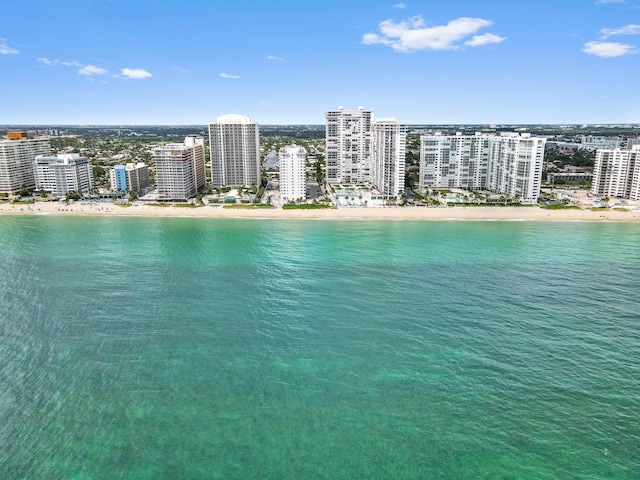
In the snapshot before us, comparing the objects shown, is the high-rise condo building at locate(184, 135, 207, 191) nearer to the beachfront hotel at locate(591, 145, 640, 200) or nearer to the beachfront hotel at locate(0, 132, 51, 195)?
the beachfront hotel at locate(0, 132, 51, 195)

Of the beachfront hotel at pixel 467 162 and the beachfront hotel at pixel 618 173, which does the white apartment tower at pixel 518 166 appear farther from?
the beachfront hotel at pixel 618 173

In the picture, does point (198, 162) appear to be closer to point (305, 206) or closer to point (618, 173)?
point (305, 206)

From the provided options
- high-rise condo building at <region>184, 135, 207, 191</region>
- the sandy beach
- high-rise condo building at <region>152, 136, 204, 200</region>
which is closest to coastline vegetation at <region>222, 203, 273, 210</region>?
the sandy beach

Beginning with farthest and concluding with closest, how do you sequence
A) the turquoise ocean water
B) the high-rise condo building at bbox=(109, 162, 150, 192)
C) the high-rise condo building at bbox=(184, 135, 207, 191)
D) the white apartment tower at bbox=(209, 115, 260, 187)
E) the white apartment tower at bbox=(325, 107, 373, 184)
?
the white apartment tower at bbox=(325, 107, 373, 184) → the high-rise condo building at bbox=(184, 135, 207, 191) → the white apartment tower at bbox=(209, 115, 260, 187) → the high-rise condo building at bbox=(109, 162, 150, 192) → the turquoise ocean water

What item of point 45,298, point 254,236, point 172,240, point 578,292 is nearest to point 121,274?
point 45,298

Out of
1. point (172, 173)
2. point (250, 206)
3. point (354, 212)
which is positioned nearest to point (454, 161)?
point (354, 212)

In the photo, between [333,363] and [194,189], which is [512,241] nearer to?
[333,363]
